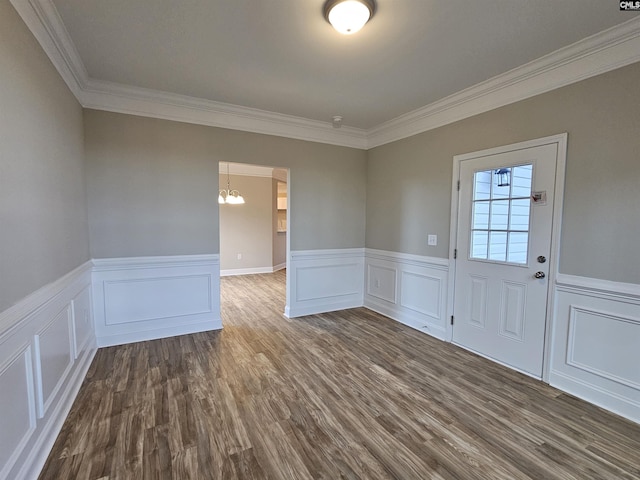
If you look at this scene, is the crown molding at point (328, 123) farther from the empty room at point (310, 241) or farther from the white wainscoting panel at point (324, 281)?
the white wainscoting panel at point (324, 281)

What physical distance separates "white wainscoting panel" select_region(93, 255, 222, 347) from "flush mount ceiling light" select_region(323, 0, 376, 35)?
9.15 feet

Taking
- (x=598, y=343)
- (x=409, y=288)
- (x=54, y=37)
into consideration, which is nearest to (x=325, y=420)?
(x=598, y=343)

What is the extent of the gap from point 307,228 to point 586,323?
10.1 feet

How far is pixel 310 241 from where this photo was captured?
4.33 metres

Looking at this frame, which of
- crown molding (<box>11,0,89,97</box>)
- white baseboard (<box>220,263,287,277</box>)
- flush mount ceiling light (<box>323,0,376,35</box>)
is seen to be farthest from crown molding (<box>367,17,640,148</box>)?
white baseboard (<box>220,263,287,277</box>)

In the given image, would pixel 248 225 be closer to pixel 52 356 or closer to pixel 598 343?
pixel 52 356

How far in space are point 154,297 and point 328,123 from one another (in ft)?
10.2

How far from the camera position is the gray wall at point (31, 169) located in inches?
58.2

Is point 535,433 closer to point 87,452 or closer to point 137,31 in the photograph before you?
point 87,452

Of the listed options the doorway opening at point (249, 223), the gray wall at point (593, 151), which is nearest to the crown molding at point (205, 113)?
the gray wall at point (593, 151)

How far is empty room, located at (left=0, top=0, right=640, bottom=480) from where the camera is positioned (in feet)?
5.78

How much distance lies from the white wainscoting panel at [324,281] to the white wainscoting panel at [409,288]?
0.19m

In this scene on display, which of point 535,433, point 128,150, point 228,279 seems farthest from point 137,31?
point 228,279

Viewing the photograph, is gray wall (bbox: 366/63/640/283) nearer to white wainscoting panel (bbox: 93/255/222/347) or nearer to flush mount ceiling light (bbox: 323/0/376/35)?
flush mount ceiling light (bbox: 323/0/376/35)
